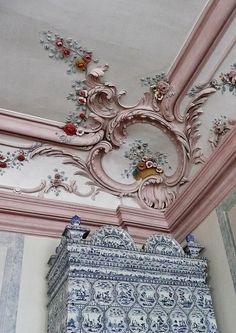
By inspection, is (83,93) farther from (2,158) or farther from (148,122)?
(2,158)

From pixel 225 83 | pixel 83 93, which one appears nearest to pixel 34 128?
pixel 83 93

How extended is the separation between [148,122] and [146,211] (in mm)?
825

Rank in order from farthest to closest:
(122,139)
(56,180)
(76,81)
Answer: (122,139), (56,180), (76,81)

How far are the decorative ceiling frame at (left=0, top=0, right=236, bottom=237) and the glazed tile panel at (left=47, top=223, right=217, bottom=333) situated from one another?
820 mm

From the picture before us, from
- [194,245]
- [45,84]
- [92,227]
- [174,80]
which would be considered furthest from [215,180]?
[45,84]

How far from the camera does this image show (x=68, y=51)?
3.00 metres

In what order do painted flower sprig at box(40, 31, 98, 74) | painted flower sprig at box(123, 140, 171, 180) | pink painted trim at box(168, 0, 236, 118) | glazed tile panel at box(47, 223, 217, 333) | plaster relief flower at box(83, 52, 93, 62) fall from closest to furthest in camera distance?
1. glazed tile panel at box(47, 223, 217, 333)
2. pink painted trim at box(168, 0, 236, 118)
3. painted flower sprig at box(40, 31, 98, 74)
4. plaster relief flower at box(83, 52, 93, 62)
5. painted flower sprig at box(123, 140, 171, 180)

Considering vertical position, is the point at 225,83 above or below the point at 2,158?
above

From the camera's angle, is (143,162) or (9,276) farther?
(143,162)

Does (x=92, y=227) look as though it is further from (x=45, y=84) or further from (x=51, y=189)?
(x=45, y=84)

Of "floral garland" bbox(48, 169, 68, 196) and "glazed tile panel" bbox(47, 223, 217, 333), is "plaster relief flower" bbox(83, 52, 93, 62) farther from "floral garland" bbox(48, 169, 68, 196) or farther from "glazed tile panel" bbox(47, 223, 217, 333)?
"glazed tile panel" bbox(47, 223, 217, 333)

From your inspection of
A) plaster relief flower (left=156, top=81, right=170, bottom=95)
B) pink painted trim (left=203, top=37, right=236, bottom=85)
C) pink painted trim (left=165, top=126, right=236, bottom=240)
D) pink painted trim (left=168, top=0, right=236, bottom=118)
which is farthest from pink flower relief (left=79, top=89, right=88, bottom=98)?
pink painted trim (left=165, top=126, right=236, bottom=240)

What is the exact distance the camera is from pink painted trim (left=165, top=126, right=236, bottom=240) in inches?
111

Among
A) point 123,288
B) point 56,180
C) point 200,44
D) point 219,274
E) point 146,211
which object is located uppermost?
point 200,44
